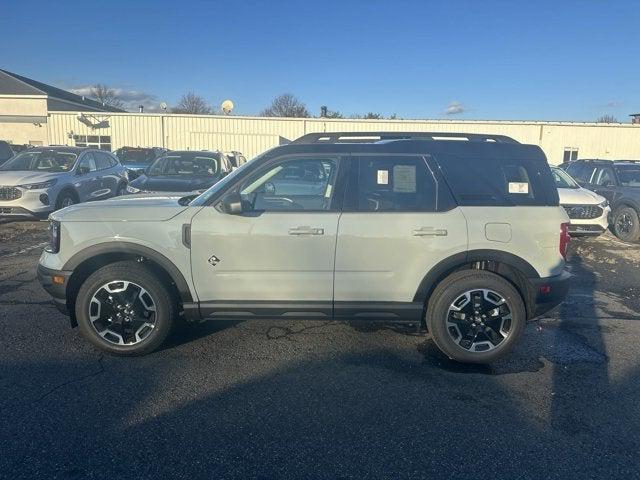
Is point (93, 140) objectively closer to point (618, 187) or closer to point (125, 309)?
point (618, 187)

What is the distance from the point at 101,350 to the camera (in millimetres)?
4188

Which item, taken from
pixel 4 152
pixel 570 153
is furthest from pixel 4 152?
pixel 570 153

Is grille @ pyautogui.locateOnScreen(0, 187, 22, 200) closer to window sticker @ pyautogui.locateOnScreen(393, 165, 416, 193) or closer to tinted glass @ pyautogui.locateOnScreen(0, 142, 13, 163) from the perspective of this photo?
tinted glass @ pyautogui.locateOnScreen(0, 142, 13, 163)

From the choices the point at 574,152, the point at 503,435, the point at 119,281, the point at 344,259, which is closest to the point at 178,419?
the point at 119,281

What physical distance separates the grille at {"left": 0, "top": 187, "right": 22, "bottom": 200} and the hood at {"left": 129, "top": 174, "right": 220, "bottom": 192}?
217 centimetres

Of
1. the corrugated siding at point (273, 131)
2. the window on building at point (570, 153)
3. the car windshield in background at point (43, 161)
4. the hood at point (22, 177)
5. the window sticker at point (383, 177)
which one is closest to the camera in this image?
the window sticker at point (383, 177)

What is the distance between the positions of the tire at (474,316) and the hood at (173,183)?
21.6 ft

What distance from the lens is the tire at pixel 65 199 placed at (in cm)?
999

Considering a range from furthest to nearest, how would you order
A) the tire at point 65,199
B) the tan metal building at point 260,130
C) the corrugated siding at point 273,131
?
the corrugated siding at point 273,131 → the tan metal building at point 260,130 → the tire at point 65,199

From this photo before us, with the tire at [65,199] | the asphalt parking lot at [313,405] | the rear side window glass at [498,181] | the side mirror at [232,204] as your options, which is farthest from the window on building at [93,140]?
the rear side window glass at [498,181]

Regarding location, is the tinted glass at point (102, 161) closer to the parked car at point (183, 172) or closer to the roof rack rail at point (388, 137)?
the parked car at point (183, 172)

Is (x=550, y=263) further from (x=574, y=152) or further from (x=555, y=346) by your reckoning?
(x=574, y=152)

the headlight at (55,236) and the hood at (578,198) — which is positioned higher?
the hood at (578,198)

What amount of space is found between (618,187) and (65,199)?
12.6m
